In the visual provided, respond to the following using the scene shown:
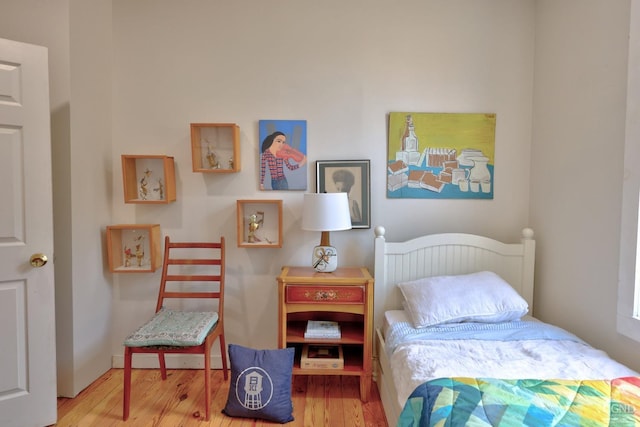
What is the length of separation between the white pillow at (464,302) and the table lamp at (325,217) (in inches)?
22.2

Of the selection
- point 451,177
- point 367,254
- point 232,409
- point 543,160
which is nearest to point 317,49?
point 451,177

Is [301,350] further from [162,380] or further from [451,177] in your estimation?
[451,177]

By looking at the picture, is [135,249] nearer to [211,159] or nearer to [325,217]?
[211,159]

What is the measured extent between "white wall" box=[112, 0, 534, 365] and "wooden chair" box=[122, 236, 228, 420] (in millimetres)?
180

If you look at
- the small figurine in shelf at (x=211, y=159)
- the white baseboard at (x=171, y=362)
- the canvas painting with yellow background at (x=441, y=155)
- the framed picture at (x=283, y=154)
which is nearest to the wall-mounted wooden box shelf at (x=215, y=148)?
the small figurine in shelf at (x=211, y=159)

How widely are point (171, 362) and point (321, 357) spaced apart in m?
1.15

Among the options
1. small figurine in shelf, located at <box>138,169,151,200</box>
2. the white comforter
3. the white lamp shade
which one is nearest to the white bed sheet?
the white comforter

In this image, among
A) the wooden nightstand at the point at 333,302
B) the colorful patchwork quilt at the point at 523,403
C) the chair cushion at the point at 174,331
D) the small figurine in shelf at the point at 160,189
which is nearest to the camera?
the colorful patchwork quilt at the point at 523,403

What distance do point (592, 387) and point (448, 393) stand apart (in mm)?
579

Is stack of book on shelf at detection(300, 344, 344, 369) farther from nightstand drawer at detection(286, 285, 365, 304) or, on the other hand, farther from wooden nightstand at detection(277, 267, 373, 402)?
nightstand drawer at detection(286, 285, 365, 304)

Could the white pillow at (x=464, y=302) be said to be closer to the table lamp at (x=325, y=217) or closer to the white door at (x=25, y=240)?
the table lamp at (x=325, y=217)

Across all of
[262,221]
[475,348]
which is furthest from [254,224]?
[475,348]

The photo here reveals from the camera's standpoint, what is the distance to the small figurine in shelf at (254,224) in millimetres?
2520

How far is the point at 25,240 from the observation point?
1.88m
